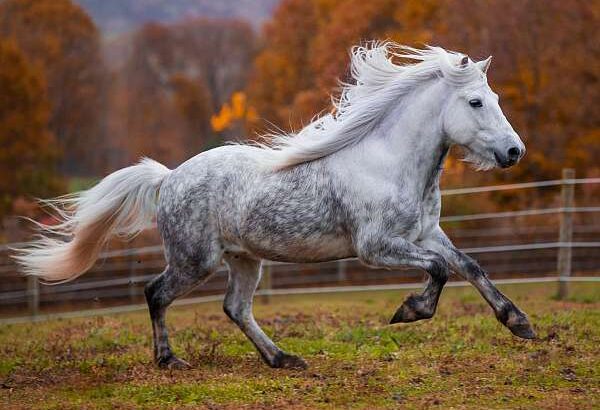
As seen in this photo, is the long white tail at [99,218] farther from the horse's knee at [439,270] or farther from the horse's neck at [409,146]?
the horse's knee at [439,270]

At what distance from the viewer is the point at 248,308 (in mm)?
6926

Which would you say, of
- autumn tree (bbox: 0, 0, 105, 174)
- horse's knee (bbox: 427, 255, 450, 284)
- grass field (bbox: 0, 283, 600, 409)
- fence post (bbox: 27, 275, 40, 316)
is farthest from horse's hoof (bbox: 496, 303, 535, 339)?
autumn tree (bbox: 0, 0, 105, 174)

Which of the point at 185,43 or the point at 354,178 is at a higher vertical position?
the point at 185,43

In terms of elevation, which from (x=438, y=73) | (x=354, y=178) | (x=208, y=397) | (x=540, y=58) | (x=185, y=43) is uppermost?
(x=185, y=43)

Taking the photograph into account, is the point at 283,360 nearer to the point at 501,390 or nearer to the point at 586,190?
the point at 501,390

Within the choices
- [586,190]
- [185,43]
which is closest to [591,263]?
[586,190]

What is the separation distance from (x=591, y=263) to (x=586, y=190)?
7.18ft

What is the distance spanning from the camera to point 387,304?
37.1 ft

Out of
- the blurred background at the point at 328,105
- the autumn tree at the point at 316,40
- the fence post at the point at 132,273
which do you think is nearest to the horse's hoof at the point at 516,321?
the blurred background at the point at 328,105

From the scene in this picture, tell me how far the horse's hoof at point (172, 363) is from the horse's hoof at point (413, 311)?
1642mm

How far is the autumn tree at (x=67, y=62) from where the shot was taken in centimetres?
3044

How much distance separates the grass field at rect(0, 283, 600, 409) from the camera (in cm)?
554

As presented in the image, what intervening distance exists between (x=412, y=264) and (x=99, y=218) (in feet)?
8.64

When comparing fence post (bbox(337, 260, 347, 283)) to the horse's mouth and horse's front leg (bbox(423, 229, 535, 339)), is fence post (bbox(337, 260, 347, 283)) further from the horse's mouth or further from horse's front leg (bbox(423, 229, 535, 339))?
the horse's mouth
